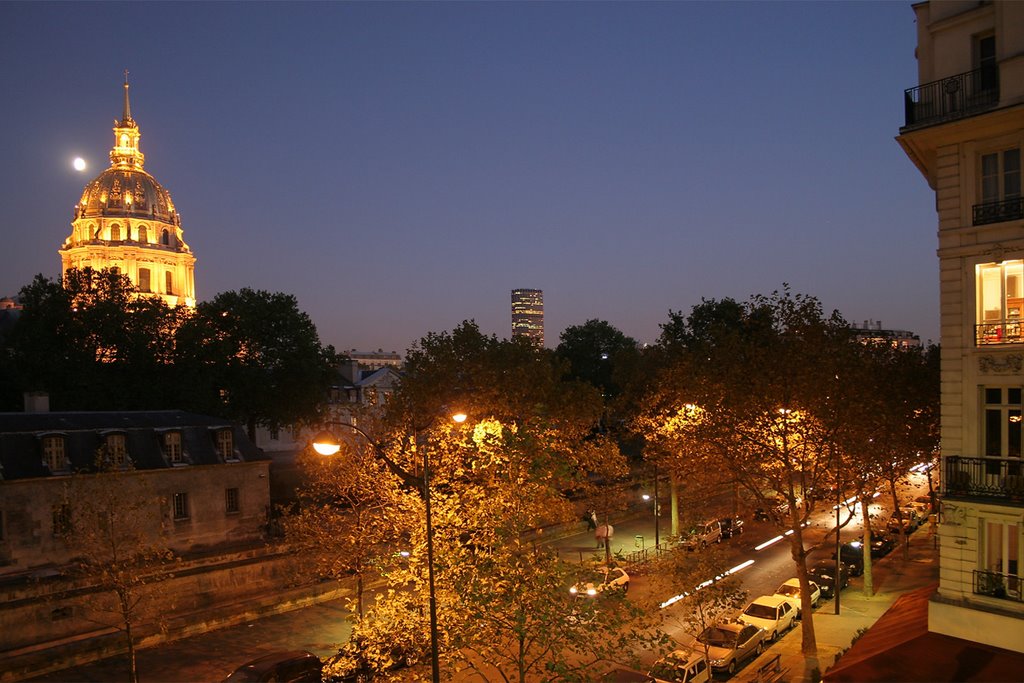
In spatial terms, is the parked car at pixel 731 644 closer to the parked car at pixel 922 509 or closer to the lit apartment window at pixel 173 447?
the parked car at pixel 922 509

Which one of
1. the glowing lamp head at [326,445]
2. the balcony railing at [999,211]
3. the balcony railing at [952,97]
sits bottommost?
the glowing lamp head at [326,445]

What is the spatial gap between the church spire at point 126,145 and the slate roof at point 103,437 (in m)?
104

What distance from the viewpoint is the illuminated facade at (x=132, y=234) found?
369 ft

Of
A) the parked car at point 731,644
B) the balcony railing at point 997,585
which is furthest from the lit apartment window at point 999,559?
the parked car at point 731,644

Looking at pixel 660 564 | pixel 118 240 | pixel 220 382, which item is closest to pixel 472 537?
pixel 660 564

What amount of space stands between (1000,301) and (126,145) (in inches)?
5504

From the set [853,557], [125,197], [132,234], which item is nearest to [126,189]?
[125,197]

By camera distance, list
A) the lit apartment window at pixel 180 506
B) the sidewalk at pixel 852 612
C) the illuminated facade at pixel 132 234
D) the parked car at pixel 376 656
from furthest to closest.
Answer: the illuminated facade at pixel 132 234 → the lit apartment window at pixel 180 506 → the sidewalk at pixel 852 612 → the parked car at pixel 376 656

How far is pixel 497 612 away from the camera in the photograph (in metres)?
14.7

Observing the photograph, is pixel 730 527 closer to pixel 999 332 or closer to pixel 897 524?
pixel 897 524

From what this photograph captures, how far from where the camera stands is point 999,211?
17.3m

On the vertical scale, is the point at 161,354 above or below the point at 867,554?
above

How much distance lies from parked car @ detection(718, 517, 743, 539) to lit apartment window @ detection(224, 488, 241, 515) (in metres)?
27.5

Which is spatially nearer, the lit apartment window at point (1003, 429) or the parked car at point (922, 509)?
the lit apartment window at point (1003, 429)
